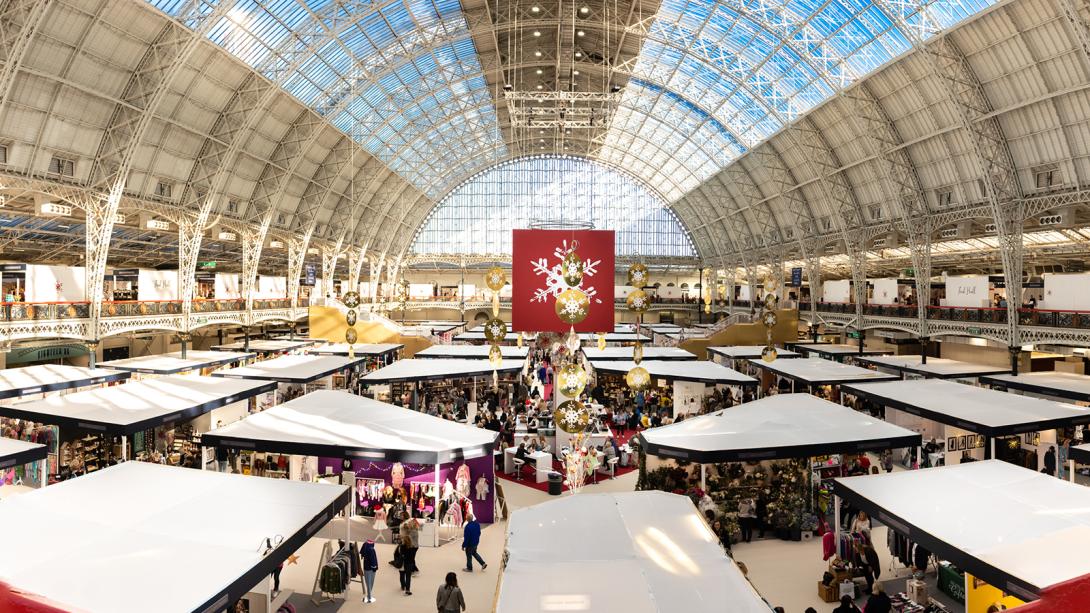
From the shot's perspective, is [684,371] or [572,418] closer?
[572,418]

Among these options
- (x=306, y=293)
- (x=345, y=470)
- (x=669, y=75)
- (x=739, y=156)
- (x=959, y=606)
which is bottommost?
(x=959, y=606)

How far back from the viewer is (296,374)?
21172 mm

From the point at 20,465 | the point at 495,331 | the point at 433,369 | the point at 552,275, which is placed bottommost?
the point at 20,465

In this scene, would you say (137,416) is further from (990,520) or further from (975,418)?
(975,418)

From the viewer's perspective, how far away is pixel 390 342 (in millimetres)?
36312

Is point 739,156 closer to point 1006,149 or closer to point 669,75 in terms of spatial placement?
point 669,75

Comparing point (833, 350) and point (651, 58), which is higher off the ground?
point (651, 58)

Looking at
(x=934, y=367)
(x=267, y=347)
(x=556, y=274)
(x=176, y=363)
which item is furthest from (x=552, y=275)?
(x=267, y=347)

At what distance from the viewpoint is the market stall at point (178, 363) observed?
22.0 meters

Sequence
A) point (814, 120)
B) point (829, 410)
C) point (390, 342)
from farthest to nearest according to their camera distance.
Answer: point (390, 342), point (814, 120), point (829, 410)

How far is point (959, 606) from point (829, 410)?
5486 millimetres

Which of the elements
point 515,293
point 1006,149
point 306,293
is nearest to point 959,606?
point 515,293

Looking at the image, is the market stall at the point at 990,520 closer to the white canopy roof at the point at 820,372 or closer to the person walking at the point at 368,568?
the person walking at the point at 368,568

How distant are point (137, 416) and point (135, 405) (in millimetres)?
1247
